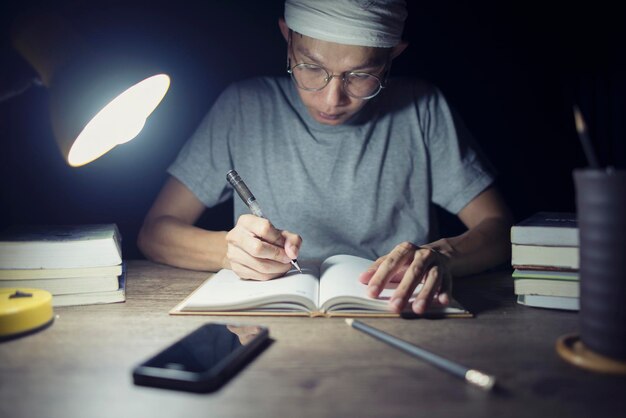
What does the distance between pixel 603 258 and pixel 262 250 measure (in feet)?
2.20

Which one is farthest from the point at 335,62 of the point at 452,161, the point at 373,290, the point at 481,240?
the point at 373,290

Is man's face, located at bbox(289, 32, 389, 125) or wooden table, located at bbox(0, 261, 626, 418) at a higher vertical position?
man's face, located at bbox(289, 32, 389, 125)

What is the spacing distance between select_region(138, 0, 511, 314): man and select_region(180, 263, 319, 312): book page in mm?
453

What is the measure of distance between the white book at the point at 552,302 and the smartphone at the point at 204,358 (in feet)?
1.77

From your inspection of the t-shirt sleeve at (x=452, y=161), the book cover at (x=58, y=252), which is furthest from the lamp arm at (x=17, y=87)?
the t-shirt sleeve at (x=452, y=161)

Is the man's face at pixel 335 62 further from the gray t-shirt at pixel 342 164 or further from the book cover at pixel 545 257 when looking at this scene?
the book cover at pixel 545 257

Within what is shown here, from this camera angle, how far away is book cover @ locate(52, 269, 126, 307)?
1051 mm

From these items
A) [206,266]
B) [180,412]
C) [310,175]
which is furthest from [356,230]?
[180,412]

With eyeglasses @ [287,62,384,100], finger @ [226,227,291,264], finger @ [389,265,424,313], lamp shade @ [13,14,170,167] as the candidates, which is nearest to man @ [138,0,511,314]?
eyeglasses @ [287,62,384,100]

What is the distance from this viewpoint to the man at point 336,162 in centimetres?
157

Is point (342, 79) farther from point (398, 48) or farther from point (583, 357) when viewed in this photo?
point (583, 357)

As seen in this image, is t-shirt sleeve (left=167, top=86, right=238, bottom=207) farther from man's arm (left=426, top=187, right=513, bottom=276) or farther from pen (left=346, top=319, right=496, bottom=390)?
pen (left=346, top=319, right=496, bottom=390)

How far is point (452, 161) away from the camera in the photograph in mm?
1754

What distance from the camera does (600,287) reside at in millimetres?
698
